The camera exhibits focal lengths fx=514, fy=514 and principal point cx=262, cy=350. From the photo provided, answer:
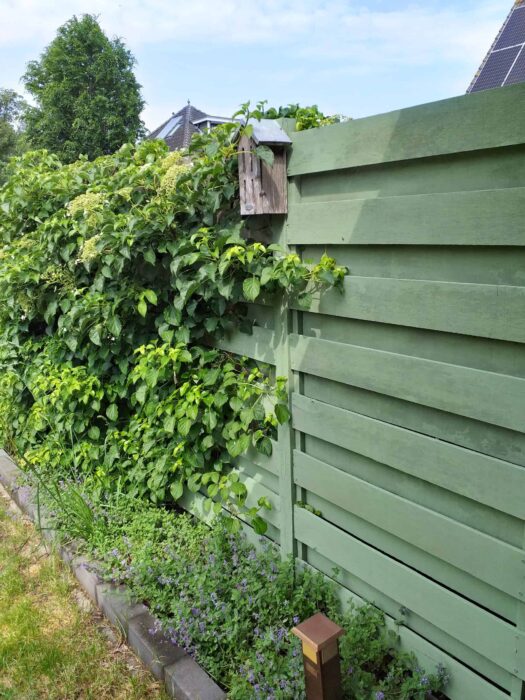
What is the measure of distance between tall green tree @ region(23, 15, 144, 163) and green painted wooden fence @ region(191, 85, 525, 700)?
62.5 feet

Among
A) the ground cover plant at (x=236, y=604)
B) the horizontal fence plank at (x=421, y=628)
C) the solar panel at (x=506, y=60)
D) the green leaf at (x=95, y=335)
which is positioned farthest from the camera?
the solar panel at (x=506, y=60)

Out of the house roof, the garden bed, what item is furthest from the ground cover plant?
the house roof

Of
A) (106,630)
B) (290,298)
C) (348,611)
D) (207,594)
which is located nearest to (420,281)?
(290,298)

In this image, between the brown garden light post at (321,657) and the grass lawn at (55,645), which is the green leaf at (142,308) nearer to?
the grass lawn at (55,645)

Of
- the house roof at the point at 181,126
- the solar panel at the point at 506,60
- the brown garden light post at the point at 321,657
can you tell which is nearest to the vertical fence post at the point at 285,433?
the brown garden light post at the point at 321,657

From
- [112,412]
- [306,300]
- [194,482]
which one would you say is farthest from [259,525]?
[112,412]

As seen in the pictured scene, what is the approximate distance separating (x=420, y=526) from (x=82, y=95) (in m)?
21.3

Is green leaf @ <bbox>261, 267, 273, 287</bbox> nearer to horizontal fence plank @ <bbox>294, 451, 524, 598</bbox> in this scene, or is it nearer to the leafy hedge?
the leafy hedge

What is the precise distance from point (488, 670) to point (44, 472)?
265 cm

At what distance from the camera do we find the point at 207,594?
2041 mm

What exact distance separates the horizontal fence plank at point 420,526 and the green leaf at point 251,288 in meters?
0.65

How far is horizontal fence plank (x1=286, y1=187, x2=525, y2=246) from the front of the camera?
4.17 feet

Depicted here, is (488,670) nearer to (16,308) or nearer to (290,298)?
(290,298)

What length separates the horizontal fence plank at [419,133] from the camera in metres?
1.25
